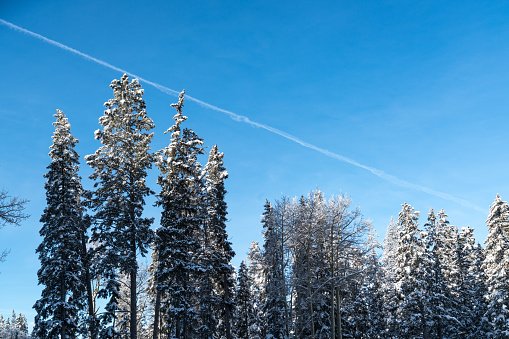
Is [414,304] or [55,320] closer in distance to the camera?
[55,320]

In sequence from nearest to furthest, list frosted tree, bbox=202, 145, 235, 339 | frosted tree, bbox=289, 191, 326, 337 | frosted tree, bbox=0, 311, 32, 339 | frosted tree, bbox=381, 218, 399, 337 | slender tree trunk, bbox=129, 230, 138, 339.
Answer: slender tree trunk, bbox=129, 230, 138, 339
frosted tree, bbox=289, 191, 326, 337
frosted tree, bbox=202, 145, 235, 339
frosted tree, bbox=381, 218, 399, 337
frosted tree, bbox=0, 311, 32, 339

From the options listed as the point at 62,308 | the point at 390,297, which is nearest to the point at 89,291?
the point at 62,308

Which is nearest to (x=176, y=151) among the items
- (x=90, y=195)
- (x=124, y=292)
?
(x=90, y=195)

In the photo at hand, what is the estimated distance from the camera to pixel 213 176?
3897 centimetres

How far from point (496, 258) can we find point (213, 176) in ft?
99.8

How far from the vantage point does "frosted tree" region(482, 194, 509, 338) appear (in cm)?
4025

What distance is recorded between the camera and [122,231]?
2950 cm

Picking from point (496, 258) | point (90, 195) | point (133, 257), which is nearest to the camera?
point (133, 257)

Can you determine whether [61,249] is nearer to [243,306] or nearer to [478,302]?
[243,306]

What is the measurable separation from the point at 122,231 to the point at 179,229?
14.3 feet

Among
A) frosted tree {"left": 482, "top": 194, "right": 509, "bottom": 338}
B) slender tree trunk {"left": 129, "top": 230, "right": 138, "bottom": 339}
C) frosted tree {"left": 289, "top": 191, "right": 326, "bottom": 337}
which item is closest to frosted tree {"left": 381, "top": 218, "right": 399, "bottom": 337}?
frosted tree {"left": 482, "top": 194, "right": 509, "bottom": 338}

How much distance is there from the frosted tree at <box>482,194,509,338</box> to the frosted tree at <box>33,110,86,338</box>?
39.4m

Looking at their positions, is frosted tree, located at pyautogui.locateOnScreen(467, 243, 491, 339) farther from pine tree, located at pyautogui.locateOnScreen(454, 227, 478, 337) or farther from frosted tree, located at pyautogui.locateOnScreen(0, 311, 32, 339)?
frosted tree, located at pyautogui.locateOnScreen(0, 311, 32, 339)

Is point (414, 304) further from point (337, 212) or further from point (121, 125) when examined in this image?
point (121, 125)
